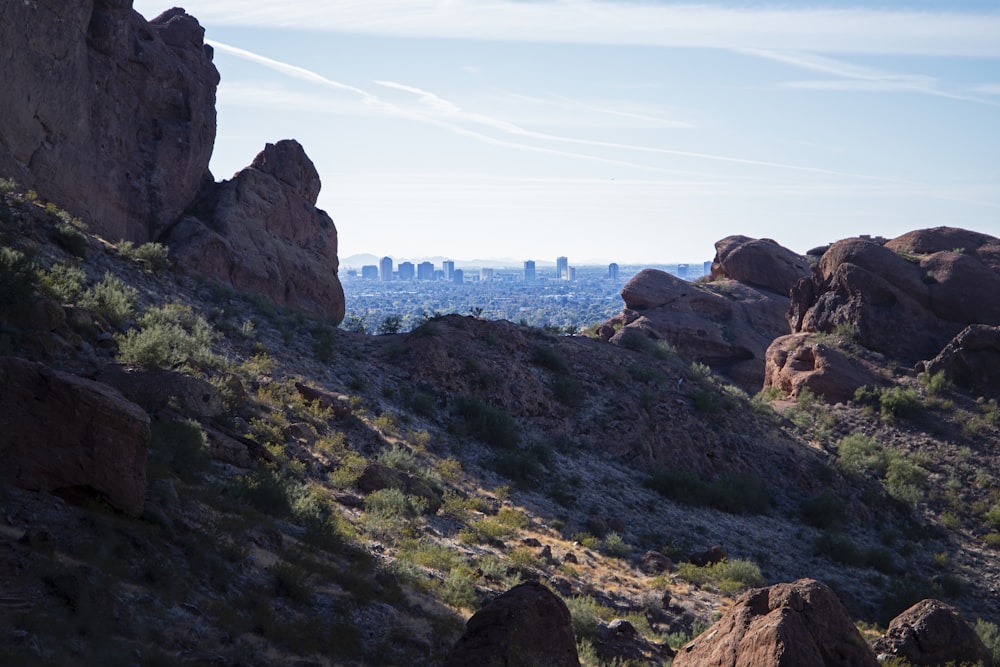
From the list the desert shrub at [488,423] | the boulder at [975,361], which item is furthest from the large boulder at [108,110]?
the boulder at [975,361]

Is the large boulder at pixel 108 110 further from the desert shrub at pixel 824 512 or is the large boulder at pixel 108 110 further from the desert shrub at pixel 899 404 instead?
the desert shrub at pixel 899 404

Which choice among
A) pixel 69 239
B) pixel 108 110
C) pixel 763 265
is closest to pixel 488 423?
pixel 69 239

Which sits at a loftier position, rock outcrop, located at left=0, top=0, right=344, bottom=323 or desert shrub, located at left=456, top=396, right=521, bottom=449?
rock outcrop, located at left=0, top=0, right=344, bottom=323

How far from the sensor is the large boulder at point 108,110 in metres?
21.4

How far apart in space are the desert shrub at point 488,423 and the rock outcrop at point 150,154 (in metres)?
8.96

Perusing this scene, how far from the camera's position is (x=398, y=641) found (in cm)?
948

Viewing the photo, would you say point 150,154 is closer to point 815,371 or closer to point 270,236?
point 270,236

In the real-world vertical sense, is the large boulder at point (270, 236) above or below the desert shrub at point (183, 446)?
above

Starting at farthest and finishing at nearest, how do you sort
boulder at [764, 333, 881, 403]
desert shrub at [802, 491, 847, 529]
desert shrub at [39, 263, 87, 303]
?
1. boulder at [764, 333, 881, 403]
2. desert shrub at [802, 491, 847, 529]
3. desert shrub at [39, 263, 87, 303]

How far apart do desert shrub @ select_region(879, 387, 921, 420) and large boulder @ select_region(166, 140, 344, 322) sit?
61.7 ft

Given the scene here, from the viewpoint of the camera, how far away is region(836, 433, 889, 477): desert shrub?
2508cm

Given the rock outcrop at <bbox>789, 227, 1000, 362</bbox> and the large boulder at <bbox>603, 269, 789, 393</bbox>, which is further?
the large boulder at <bbox>603, 269, 789, 393</bbox>

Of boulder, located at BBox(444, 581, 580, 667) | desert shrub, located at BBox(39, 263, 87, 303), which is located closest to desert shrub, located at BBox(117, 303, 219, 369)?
desert shrub, located at BBox(39, 263, 87, 303)

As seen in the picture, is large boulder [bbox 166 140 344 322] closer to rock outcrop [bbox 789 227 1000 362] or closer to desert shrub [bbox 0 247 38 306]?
desert shrub [bbox 0 247 38 306]
